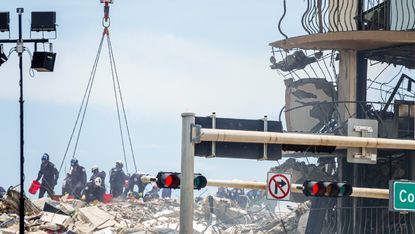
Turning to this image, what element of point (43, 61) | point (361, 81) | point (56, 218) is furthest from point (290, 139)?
point (56, 218)

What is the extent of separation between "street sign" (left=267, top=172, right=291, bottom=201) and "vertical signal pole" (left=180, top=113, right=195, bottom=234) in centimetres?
377

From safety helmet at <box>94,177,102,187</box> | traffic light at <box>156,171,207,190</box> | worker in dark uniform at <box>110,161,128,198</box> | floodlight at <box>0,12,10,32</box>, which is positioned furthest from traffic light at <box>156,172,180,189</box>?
worker in dark uniform at <box>110,161,128,198</box>

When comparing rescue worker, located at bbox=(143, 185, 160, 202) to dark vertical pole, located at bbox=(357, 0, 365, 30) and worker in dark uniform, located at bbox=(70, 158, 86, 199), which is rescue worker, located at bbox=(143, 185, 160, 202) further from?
dark vertical pole, located at bbox=(357, 0, 365, 30)

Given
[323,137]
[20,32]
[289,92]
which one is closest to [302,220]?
[289,92]

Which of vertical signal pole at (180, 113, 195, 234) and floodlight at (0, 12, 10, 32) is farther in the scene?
floodlight at (0, 12, 10, 32)

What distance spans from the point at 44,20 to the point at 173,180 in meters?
7.59

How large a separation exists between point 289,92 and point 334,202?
12.7ft

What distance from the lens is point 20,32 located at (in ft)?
81.3

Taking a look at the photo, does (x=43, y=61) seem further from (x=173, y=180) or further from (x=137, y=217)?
(x=137, y=217)

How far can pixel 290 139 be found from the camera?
18266 mm

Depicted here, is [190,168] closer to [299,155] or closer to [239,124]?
[239,124]

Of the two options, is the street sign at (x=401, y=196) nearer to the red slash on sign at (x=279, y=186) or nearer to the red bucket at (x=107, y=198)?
the red slash on sign at (x=279, y=186)

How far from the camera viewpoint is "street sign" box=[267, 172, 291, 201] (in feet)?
69.5

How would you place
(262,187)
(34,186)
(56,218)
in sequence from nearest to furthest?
(262,187) < (56,218) < (34,186)
